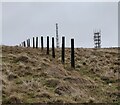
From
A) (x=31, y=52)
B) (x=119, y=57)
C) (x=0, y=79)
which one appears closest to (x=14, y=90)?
(x=0, y=79)

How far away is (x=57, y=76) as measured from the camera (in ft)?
66.6

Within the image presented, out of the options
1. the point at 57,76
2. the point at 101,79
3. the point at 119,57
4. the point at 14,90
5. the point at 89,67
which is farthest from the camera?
the point at 119,57

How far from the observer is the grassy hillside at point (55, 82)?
53.1ft

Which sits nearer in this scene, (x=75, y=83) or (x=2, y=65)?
(x=75, y=83)

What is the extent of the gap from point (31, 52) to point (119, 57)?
7263 millimetres

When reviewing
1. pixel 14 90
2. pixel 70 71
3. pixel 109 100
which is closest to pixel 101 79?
pixel 70 71

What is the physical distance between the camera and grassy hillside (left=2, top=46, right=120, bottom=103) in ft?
53.1

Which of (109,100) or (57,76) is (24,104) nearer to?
(109,100)

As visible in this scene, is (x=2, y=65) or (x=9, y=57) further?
(x=9, y=57)

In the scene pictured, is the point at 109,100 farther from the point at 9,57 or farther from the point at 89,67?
the point at 9,57

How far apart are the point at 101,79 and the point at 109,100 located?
4.98m

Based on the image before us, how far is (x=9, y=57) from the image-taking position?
26344 mm

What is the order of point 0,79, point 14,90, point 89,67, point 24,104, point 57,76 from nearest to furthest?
point 24,104
point 14,90
point 0,79
point 57,76
point 89,67

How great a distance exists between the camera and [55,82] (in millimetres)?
18250
